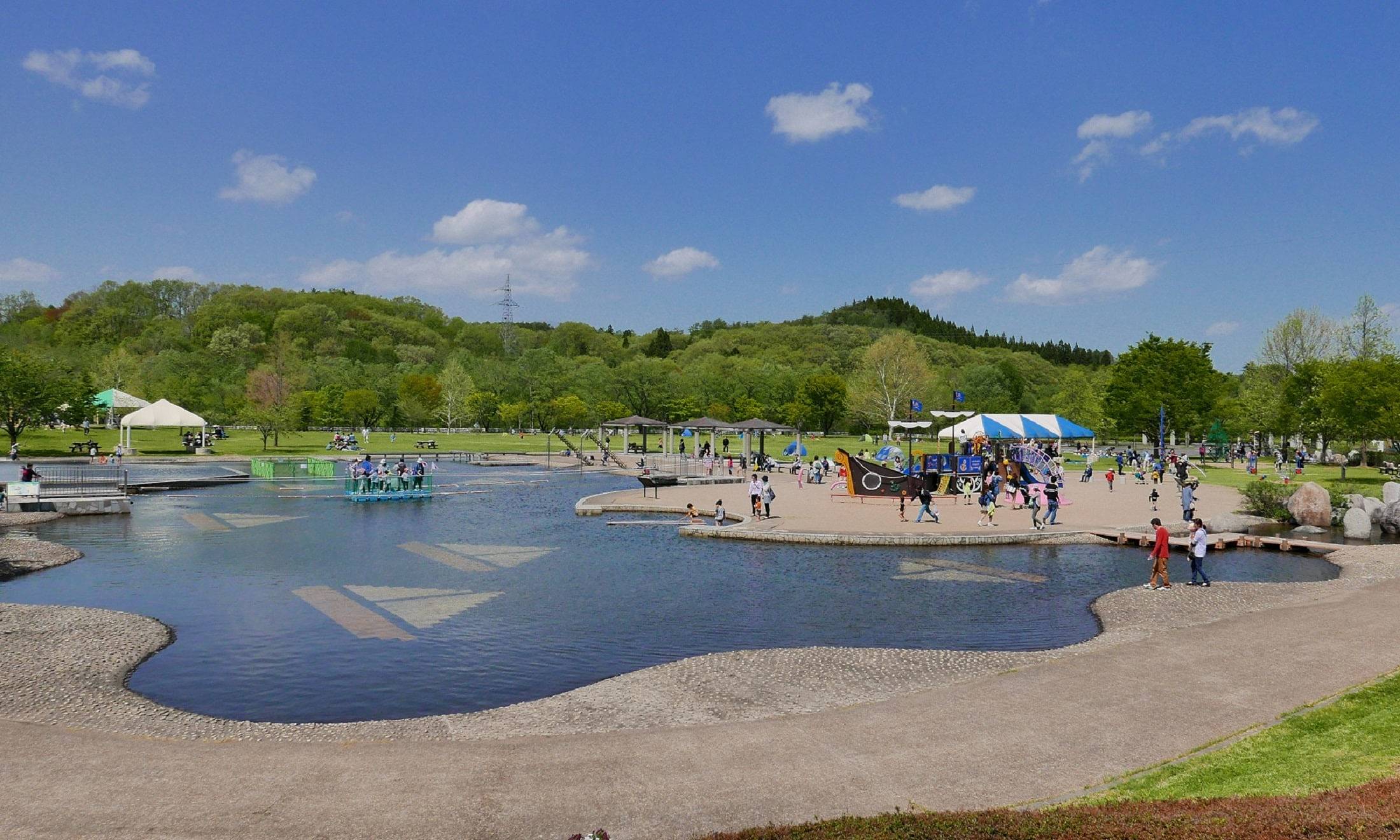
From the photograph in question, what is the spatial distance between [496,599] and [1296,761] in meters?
15.0

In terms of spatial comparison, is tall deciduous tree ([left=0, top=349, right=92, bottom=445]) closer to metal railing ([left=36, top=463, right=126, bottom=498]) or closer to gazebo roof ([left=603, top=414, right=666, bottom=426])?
metal railing ([left=36, top=463, right=126, bottom=498])

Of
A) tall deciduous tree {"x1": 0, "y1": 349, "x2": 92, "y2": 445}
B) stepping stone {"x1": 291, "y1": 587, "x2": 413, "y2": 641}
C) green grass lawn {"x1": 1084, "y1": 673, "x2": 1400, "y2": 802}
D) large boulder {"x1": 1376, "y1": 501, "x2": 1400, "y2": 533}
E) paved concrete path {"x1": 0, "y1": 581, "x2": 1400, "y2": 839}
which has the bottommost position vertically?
stepping stone {"x1": 291, "y1": 587, "x2": 413, "y2": 641}

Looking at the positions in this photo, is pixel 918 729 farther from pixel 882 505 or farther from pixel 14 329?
pixel 14 329

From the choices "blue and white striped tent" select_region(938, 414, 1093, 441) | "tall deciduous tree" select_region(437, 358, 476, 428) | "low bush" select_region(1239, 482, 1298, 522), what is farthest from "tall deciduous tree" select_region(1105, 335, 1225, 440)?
"tall deciduous tree" select_region(437, 358, 476, 428)

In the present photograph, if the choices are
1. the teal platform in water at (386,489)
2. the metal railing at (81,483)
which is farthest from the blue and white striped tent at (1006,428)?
the metal railing at (81,483)

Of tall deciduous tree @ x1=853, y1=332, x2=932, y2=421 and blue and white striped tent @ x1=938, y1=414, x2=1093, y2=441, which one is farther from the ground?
tall deciduous tree @ x1=853, y1=332, x2=932, y2=421

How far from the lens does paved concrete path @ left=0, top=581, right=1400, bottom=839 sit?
8164mm

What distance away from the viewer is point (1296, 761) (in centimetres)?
897

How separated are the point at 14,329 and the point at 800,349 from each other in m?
141

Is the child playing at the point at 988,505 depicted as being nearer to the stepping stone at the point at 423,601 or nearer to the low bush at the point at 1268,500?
the low bush at the point at 1268,500

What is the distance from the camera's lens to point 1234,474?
5494 cm

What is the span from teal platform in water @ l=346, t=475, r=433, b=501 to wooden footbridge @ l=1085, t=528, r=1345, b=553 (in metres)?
28.7

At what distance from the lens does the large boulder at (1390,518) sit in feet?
101

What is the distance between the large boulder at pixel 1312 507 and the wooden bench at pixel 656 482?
2429cm
